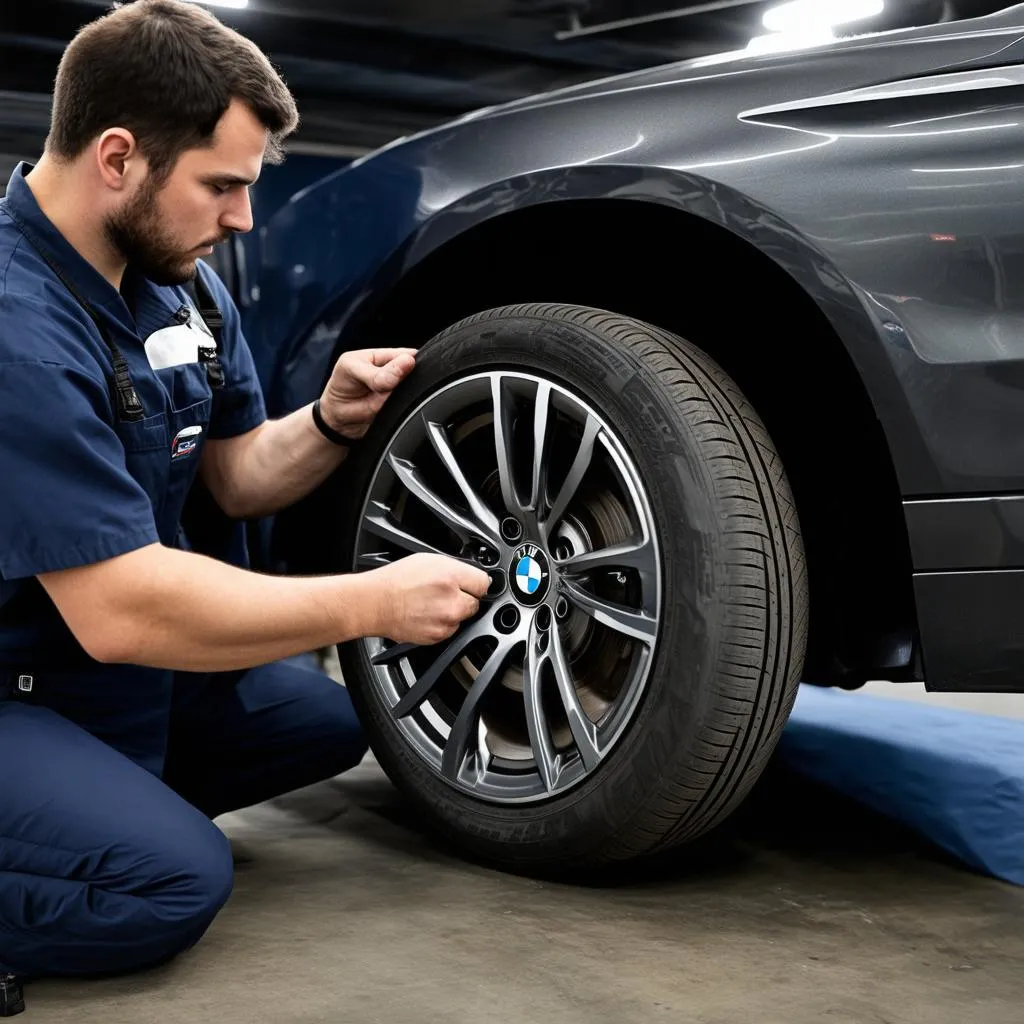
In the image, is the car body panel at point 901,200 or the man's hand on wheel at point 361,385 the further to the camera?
the man's hand on wheel at point 361,385

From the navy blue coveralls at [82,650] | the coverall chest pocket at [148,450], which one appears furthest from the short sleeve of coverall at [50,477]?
the coverall chest pocket at [148,450]

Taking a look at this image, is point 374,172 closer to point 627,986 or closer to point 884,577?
point 884,577

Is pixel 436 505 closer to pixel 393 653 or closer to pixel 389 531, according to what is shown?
pixel 389 531

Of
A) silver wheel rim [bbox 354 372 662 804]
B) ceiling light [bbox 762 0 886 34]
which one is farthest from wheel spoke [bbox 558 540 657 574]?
ceiling light [bbox 762 0 886 34]

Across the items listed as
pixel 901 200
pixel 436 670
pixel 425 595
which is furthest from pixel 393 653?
pixel 901 200

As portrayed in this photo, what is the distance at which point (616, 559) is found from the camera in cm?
158

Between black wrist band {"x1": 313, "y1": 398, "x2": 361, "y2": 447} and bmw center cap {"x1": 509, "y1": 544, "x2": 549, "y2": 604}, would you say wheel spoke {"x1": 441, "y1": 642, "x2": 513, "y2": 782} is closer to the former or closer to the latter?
bmw center cap {"x1": 509, "y1": 544, "x2": 549, "y2": 604}

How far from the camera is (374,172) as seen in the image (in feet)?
6.41

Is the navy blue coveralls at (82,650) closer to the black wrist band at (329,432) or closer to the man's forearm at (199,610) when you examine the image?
the man's forearm at (199,610)

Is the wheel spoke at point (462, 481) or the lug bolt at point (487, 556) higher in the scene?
the wheel spoke at point (462, 481)

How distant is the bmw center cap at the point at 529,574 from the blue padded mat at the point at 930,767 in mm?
662

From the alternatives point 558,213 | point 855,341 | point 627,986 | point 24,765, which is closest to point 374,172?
point 558,213

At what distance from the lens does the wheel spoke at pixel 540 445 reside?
1646 mm

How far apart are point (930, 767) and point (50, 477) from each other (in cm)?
128
